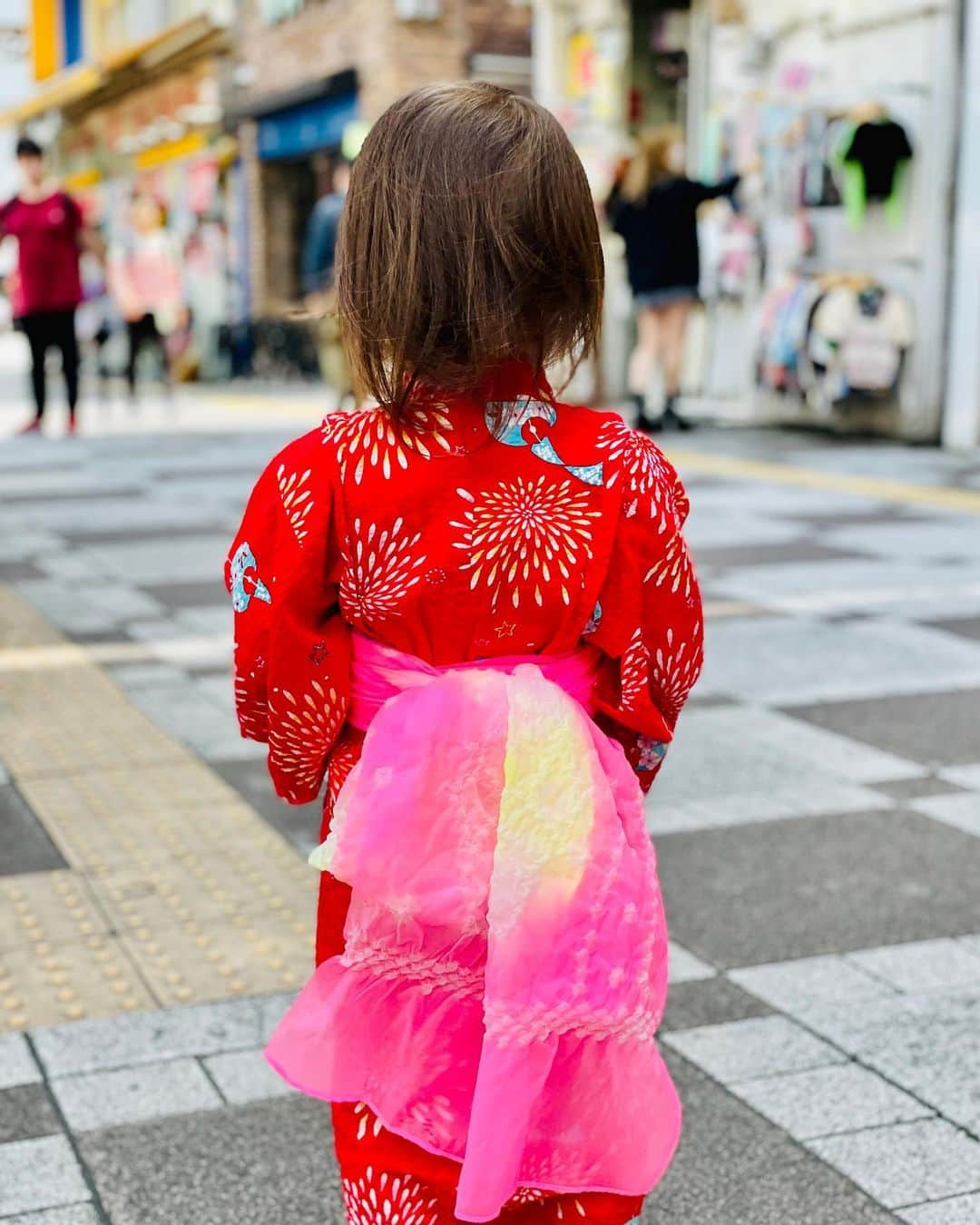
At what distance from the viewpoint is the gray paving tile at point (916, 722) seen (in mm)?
4223

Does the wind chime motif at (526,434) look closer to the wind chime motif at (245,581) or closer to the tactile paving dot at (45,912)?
the wind chime motif at (245,581)

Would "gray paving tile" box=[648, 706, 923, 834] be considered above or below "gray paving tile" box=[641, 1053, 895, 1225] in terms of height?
above

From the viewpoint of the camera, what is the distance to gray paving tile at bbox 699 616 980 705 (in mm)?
4836

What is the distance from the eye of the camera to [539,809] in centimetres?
157

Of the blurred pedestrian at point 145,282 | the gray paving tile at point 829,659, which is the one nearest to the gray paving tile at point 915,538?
the gray paving tile at point 829,659

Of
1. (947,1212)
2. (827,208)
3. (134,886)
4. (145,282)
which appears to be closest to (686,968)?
(947,1212)

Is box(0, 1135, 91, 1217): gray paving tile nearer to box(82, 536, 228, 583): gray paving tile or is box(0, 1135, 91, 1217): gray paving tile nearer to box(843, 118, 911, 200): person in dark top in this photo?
box(82, 536, 228, 583): gray paving tile

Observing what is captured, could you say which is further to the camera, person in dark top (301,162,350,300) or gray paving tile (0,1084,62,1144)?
person in dark top (301,162,350,300)

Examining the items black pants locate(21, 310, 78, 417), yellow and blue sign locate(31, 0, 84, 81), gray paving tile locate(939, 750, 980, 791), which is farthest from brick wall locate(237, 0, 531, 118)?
yellow and blue sign locate(31, 0, 84, 81)

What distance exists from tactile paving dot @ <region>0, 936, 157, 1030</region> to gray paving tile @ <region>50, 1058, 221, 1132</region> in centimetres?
22

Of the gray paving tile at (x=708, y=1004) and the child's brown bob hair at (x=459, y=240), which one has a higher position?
the child's brown bob hair at (x=459, y=240)

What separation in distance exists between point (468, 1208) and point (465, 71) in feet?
61.6

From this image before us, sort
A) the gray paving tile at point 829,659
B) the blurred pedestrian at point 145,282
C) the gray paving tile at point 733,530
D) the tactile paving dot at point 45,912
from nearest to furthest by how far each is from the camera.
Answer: the tactile paving dot at point 45,912 < the gray paving tile at point 829,659 < the gray paving tile at point 733,530 < the blurred pedestrian at point 145,282

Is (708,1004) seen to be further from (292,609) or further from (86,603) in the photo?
(86,603)
